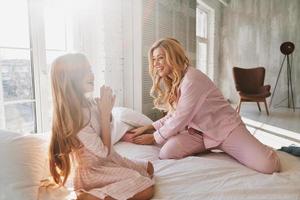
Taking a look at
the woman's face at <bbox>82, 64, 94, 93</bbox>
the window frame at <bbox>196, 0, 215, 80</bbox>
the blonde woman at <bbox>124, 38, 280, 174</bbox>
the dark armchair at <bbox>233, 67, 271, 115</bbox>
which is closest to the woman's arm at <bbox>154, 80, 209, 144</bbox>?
the blonde woman at <bbox>124, 38, 280, 174</bbox>

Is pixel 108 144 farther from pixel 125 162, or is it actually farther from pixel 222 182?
pixel 222 182

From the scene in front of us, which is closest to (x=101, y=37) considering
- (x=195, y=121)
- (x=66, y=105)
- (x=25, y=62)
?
(x=25, y=62)

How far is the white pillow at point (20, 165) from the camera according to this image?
40.2 inches

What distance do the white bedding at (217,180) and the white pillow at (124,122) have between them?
0.23m

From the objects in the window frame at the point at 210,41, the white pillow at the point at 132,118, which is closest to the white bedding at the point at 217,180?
the white pillow at the point at 132,118

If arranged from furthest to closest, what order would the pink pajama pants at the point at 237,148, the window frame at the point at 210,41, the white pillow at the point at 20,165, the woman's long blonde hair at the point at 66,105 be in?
the window frame at the point at 210,41, the pink pajama pants at the point at 237,148, the woman's long blonde hair at the point at 66,105, the white pillow at the point at 20,165

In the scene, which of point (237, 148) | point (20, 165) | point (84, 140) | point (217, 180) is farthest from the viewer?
point (237, 148)

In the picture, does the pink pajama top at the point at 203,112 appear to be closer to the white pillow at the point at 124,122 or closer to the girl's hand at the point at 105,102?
the white pillow at the point at 124,122

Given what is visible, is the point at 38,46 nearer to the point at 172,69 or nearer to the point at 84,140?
the point at 172,69

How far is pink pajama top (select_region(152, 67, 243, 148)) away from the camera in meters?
1.72

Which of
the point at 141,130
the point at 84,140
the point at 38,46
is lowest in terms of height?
the point at 141,130

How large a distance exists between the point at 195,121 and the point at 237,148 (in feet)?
0.94

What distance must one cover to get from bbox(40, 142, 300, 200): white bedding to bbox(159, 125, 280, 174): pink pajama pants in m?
0.05

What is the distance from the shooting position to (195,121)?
1.77 meters
